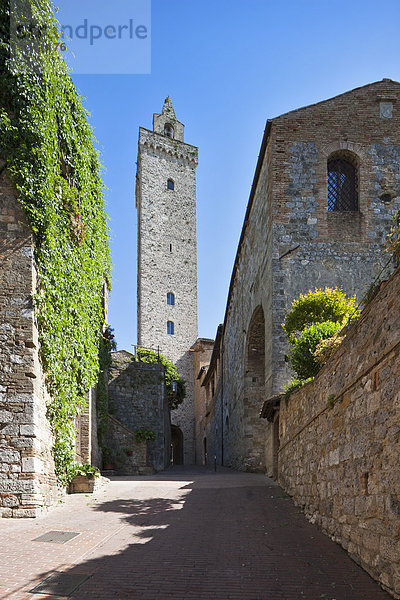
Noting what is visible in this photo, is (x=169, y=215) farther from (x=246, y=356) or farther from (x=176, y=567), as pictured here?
(x=176, y=567)

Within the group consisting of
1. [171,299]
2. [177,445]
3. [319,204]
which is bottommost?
[177,445]

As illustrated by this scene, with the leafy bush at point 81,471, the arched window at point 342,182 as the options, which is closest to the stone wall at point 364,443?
the leafy bush at point 81,471

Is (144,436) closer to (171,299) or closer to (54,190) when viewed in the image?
(54,190)

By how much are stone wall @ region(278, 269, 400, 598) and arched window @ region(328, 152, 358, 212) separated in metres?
7.79

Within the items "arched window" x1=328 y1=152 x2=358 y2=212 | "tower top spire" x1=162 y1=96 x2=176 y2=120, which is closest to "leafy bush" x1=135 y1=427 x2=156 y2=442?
"arched window" x1=328 y1=152 x2=358 y2=212

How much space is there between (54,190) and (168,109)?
4419 cm

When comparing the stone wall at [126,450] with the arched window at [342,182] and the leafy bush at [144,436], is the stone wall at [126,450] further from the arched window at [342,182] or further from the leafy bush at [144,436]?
the arched window at [342,182]

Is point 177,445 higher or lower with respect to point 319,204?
lower

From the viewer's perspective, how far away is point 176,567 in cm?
475

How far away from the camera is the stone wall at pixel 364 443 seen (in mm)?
4012

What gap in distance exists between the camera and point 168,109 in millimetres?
49406

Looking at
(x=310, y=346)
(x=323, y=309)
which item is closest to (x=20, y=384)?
(x=310, y=346)

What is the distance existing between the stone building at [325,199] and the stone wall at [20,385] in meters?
6.22

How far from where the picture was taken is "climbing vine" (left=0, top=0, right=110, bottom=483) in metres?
7.85
